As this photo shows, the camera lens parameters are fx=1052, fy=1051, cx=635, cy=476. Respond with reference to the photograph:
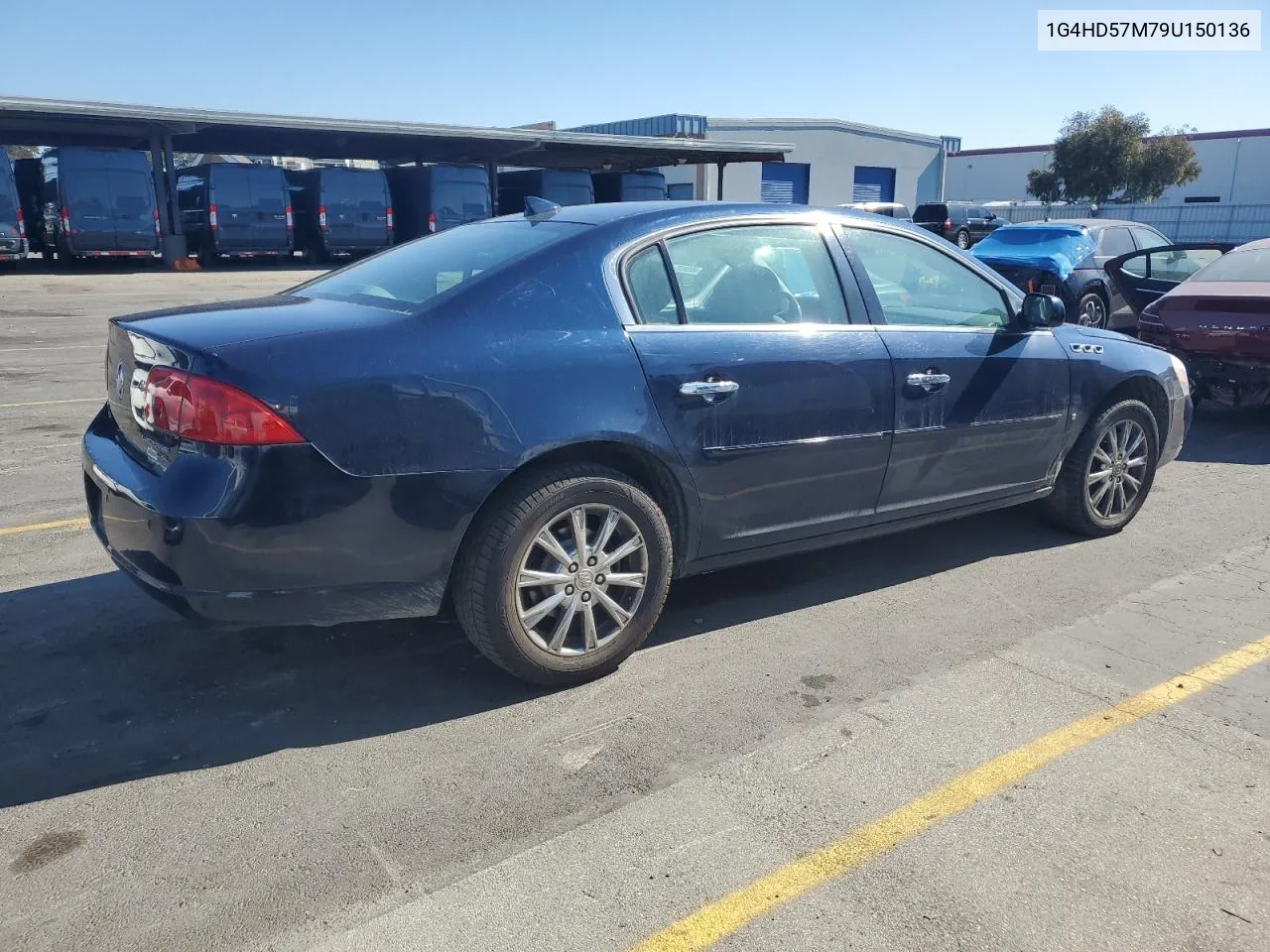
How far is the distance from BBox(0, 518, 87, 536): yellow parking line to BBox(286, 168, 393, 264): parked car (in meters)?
23.1

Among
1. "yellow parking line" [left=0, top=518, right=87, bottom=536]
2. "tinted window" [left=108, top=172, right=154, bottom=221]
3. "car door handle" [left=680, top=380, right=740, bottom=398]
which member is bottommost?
"yellow parking line" [left=0, top=518, right=87, bottom=536]

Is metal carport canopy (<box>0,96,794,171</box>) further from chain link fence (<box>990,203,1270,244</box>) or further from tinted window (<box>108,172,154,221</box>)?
chain link fence (<box>990,203,1270,244</box>)

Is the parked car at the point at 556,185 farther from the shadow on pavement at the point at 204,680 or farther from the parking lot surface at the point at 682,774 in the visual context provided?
the parking lot surface at the point at 682,774

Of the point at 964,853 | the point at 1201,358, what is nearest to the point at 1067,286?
the point at 1201,358

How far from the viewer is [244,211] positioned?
85.5ft

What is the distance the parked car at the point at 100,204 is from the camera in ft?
77.0

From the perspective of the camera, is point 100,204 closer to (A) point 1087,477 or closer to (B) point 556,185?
(B) point 556,185

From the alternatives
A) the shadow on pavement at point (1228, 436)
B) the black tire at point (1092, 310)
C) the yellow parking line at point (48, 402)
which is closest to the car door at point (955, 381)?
the shadow on pavement at point (1228, 436)

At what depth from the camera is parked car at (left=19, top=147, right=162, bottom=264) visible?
2347 centimetres

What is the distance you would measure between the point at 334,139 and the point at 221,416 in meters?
29.5

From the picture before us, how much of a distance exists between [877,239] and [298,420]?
2653 mm

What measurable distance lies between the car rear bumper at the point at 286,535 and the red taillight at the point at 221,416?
0.13 feet

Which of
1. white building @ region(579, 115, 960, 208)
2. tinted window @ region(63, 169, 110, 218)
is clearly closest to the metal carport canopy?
tinted window @ region(63, 169, 110, 218)

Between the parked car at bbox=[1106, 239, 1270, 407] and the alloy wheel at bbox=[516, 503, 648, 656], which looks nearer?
the alloy wheel at bbox=[516, 503, 648, 656]
